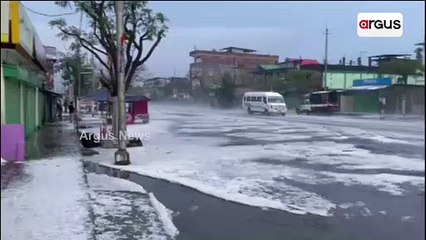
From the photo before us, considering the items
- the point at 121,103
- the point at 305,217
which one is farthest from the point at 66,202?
the point at 121,103

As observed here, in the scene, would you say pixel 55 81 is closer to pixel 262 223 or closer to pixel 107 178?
pixel 262 223

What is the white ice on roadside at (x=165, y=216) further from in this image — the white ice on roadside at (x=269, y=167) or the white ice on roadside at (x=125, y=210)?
the white ice on roadside at (x=269, y=167)

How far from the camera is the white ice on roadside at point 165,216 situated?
5387 mm

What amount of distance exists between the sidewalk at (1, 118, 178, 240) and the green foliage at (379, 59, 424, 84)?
117 centimetres

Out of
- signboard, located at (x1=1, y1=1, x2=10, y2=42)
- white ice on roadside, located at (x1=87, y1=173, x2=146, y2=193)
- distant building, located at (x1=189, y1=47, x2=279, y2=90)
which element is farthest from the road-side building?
white ice on roadside, located at (x1=87, y1=173, x2=146, y2=193)

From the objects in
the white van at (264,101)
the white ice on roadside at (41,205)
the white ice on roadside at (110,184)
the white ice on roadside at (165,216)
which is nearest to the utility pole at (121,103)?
the white ice on roadside at (110,184)

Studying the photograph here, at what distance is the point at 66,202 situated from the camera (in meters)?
3.05

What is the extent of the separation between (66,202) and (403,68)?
1.99 m

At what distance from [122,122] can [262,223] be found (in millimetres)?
5479

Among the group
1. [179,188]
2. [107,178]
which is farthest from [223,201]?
[107,178]

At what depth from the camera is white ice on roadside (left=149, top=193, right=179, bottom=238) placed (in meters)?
5.39

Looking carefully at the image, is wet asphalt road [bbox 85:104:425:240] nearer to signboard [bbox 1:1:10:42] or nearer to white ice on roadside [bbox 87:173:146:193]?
white ice on roadside [bbox 87:173:146:193]

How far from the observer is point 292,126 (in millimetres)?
24328

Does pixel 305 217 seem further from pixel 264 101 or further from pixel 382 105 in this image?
pixel 264 101
